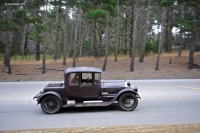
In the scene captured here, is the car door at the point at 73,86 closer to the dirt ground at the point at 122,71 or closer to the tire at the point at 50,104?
the tire at the point at 50,104

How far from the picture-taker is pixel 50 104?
9.55 metres

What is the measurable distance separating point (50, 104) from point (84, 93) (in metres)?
1.30

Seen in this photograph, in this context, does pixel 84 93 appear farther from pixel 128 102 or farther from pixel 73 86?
pixel 128 102

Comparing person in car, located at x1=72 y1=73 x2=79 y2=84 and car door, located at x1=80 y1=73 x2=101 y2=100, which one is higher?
person in car, located at x1=72 y1=73 x2=79 y2=84

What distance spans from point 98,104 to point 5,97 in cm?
536

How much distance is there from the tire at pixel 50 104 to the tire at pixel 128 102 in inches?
90.1

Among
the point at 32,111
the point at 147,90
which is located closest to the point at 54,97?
the point at 32,111

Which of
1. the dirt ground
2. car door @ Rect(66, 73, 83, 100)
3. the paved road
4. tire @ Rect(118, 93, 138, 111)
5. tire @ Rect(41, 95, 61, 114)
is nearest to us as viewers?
the paved road

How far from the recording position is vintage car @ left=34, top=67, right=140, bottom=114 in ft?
A: 31.3

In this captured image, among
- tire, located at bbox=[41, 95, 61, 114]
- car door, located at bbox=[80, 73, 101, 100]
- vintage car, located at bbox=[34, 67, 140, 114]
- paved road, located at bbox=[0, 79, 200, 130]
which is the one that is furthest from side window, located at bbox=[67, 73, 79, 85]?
paved road, located at bbox=[0, 79, 200, 130]

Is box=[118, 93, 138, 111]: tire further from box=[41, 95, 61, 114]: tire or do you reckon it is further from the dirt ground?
the dirt ground

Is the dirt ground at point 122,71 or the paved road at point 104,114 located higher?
the paved road at point 104,114

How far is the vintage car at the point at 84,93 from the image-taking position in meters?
9.54

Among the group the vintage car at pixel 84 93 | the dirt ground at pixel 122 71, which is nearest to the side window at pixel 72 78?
the vintage car at pixel 84 93
